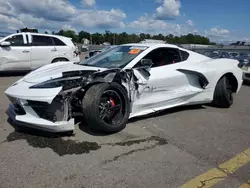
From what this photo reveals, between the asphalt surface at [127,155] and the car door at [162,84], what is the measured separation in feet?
1.19

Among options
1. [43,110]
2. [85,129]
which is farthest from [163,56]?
[43,110]

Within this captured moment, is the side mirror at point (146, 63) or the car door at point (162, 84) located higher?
the side mirror at point (146, 63)

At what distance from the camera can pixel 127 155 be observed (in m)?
3.05

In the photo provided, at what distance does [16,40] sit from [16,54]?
0.57 m

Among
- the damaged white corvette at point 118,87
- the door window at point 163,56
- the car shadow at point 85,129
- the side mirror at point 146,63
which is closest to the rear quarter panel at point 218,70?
the damaged white corvette at point 118,87

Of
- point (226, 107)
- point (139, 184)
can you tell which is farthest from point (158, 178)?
point (226, 107)

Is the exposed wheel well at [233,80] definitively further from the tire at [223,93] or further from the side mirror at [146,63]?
the side mirror at [146,63]

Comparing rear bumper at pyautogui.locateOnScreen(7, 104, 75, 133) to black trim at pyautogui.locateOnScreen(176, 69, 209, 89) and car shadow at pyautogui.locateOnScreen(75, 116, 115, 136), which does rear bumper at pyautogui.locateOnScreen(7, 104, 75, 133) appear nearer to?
car shadow at pyautogui.locateOnScreen(75, 116, 115, 136)

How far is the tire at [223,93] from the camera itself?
17.2ft

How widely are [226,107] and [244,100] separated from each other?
136 cm

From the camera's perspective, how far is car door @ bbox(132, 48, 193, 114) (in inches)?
162

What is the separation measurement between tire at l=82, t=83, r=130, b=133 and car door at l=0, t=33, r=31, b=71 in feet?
22.6

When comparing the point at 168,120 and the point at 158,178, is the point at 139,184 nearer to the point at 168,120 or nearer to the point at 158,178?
the point at 158,178

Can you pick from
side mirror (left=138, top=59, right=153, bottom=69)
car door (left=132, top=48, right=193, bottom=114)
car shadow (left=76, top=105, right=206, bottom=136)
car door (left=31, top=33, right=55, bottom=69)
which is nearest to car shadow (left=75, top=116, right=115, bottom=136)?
car shadow (left=76, top=105, right=206, bottom=136)
